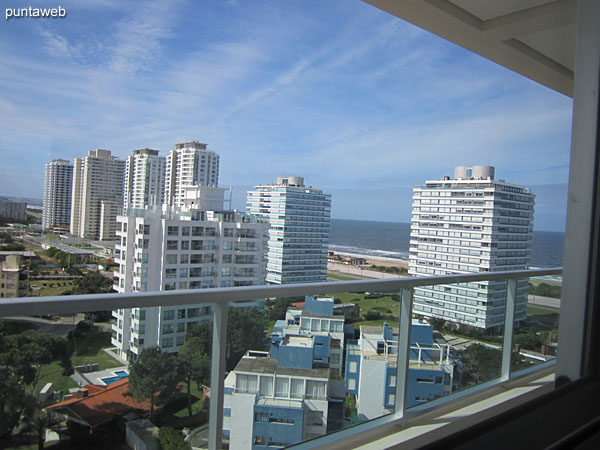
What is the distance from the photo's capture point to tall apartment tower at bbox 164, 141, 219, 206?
18.3m

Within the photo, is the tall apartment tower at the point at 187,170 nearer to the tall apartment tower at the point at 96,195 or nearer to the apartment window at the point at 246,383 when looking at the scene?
the tall apartment tower at the point at 96,195

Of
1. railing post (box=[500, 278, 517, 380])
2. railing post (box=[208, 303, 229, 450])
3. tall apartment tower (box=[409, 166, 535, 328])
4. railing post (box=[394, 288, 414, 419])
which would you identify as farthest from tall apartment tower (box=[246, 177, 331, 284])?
railing post (box=[208, 303, 229, 450])

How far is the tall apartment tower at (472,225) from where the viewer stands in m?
8.04

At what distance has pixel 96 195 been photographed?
41.4 feet

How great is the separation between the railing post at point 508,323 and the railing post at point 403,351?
3.59 ft

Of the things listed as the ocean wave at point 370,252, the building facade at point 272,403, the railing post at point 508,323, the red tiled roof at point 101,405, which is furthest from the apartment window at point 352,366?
the ocean wave at point 370,252

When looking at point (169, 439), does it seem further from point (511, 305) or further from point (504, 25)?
point (504, 25)

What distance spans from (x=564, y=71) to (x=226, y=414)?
3651 mm

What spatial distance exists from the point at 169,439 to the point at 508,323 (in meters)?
2.37

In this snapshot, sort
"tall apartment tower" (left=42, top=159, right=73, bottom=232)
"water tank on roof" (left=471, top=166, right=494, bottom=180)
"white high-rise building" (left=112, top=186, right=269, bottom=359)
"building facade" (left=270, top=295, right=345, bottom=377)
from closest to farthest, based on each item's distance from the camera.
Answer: "building facade" (left=270, top=295, right=345, bottom=377) < "water tank on roof" (left=471, top=166, right=494, bottom=180) < "tall apartment tower" (left=42, top=159, right=73, bottom=232) < "white high-rise building" (left=112, top=186, right=269, bottom=359)

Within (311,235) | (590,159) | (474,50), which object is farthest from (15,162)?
(590,159)

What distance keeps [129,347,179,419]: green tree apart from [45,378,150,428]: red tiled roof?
0.07ft

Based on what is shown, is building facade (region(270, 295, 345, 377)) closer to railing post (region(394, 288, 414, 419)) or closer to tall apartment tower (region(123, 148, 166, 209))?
railing post (region(394, 288, 414, 419))

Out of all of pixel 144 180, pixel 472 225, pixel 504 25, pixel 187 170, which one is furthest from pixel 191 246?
pixel 504 25
